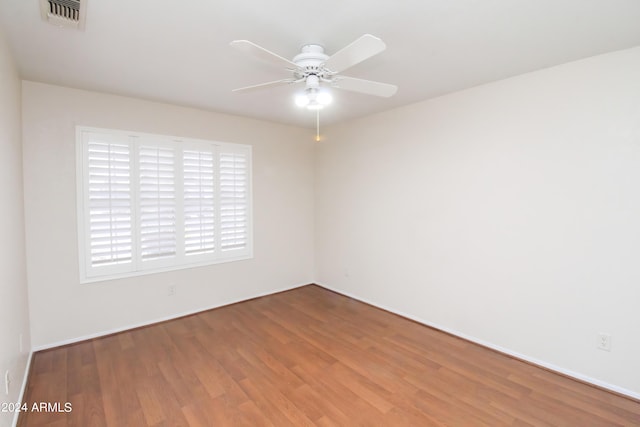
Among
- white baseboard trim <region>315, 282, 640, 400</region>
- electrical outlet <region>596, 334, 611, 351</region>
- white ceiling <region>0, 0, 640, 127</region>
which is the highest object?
white ceiling <region>0, 0, 640, 127</region>

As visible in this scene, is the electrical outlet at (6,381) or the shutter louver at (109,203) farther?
the shutter louver at (109,203)

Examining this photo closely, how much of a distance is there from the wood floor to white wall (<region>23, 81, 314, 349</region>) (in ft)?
1.01

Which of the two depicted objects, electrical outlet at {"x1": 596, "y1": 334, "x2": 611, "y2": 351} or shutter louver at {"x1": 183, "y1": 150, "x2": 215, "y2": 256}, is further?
shutter louver at {"x1": 183, "y1": 150, "x2": 215, "y2": 256}

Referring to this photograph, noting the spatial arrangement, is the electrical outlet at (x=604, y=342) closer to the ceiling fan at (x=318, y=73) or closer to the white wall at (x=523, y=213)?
the white wall at (x=523, y=213)

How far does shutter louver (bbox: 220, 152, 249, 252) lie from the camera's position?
13.2ft

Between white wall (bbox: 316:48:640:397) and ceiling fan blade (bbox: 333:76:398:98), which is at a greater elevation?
ceiling fan blade (bbox: 333:76:398:98)

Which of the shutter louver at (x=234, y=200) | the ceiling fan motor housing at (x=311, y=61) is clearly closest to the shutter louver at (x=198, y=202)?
the shutter louver at (x=234, y=200)

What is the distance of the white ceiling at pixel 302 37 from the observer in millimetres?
1721

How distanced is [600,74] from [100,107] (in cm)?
449

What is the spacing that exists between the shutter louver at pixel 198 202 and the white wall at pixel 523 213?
212 cm

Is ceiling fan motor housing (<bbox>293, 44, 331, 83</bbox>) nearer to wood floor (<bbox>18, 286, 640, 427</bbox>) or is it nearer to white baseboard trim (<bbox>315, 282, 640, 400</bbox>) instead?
wood floor (<bbox>18, 286, 640, 427</bbox>)

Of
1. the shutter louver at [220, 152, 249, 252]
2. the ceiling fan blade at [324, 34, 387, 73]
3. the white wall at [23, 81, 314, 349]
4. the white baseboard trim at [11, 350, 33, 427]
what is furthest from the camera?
the shutter louver at [220, 152, 249, 252]

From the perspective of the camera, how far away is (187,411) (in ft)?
6.98

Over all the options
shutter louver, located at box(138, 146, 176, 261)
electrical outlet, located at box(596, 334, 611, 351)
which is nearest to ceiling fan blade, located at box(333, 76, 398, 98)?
shutter louver, located at box(138, 146, 176, 261)
